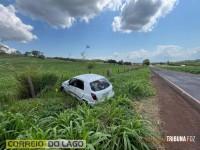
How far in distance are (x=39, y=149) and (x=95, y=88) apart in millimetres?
5216

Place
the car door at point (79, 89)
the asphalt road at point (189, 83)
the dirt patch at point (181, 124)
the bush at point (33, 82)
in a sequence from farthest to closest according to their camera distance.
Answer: the asphalt road at point (189, 83)
the bush at point (33, 82)
the car door at point (79, 89)
the dirt patch at point (181, 124)

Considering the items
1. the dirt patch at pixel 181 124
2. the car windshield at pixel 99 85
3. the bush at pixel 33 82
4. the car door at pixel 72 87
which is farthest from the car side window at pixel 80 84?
the dirt patch at pixel 181 124

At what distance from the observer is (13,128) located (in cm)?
407

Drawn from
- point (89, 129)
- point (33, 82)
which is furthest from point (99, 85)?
point (89, 129)

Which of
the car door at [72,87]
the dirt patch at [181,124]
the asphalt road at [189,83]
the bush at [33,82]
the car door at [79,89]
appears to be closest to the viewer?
the dirt patch at [181,124]

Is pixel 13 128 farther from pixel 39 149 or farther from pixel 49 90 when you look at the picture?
pixel 49 90

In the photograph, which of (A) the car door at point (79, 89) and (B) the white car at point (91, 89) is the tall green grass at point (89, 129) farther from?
(A) the car door at point (79, 89)

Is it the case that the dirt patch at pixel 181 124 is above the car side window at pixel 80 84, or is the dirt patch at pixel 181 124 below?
below

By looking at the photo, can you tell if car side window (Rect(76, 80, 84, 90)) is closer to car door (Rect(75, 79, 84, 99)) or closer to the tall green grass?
car door (Rect(75, 79, 84, 99))

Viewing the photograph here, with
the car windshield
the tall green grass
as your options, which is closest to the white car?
the car windshield

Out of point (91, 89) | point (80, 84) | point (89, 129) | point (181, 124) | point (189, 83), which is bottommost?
point (189, 83)

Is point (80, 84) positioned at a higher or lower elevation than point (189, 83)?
higher

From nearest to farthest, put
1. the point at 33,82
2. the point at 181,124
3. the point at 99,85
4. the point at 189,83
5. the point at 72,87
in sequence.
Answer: the point at 181,124, the point at 99,85, the point at 72,87, the point at 33,82, the point at 189,83

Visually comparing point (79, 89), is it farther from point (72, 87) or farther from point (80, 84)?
point (72, 87)
